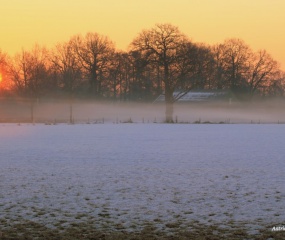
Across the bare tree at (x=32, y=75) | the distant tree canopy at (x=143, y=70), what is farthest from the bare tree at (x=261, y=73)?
the bare tree at (x=32, y=75)

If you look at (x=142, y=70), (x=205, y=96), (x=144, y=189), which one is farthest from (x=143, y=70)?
(x=144, y=189)

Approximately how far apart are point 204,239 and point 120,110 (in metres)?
64.2

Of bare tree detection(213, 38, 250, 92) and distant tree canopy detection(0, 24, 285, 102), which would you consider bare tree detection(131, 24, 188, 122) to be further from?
bare tree detection(213, 38, 250, 92)

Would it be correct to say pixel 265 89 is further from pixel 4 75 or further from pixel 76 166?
pixel 76 166

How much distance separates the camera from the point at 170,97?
60.5 m

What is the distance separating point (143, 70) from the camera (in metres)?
58.4

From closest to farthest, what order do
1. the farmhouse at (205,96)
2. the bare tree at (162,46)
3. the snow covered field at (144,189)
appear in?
the snow covered field at (144,189)
the bare tree at (162,46)
the farmhouse at (205,96)

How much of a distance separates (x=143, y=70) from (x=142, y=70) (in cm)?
18

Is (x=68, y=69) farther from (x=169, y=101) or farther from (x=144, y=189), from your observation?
(x=144, y=189)

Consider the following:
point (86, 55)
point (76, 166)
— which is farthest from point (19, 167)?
point (86, 55)

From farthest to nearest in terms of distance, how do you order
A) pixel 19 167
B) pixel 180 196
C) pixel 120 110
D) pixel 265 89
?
pixel 265 89, pixel 120 110, pixel 19 167, pixel 180 196

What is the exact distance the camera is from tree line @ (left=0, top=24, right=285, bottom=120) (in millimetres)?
58219

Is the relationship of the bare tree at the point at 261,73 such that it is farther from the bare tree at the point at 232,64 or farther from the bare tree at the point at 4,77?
the bare tree at the point at 4,77

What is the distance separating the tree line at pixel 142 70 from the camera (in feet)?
191
